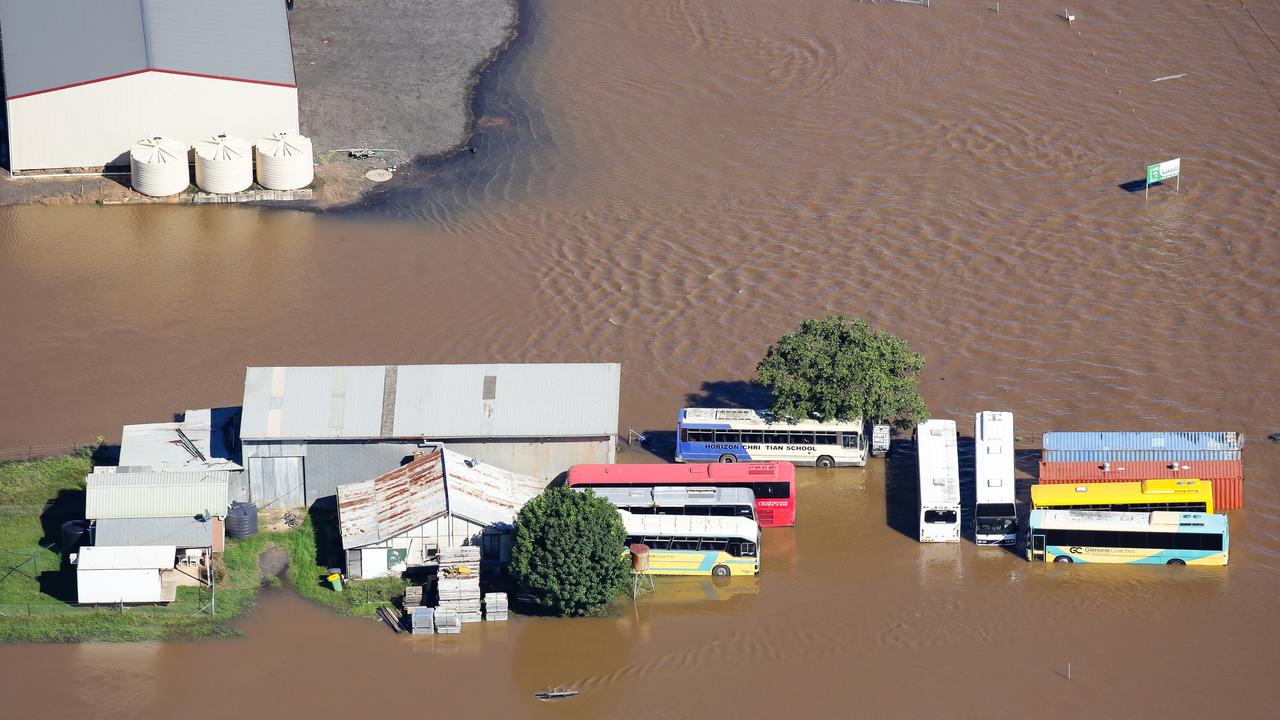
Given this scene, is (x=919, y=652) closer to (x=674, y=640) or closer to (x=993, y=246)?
(x=674, y=640)

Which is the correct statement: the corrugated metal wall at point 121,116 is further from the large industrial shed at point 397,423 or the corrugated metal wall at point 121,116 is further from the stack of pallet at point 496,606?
the stack of pallet at point 496,606

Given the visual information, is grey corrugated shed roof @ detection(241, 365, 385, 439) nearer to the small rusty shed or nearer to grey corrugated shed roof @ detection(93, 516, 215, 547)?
the small rusty shed

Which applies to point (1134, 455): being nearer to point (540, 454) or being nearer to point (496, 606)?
point (540, 454)

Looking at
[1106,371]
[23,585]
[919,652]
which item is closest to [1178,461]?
[1106,371]

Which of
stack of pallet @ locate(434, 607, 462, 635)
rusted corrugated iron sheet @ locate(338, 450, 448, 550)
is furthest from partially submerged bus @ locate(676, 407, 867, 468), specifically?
stack of pallet @ locate(434, 607, 462, 635)

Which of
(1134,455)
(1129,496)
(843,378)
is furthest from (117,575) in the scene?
(1134,455)
